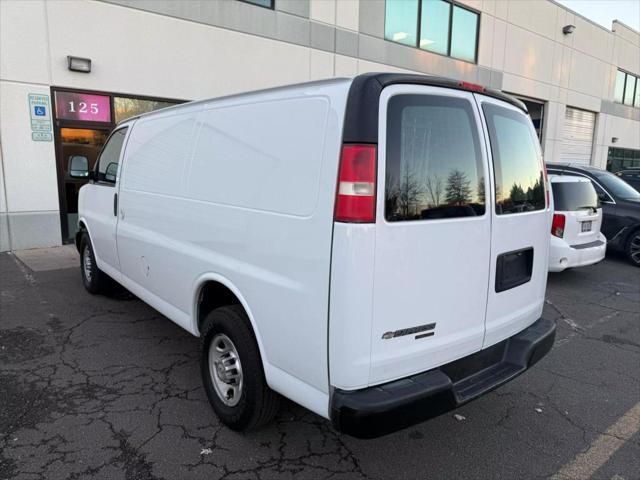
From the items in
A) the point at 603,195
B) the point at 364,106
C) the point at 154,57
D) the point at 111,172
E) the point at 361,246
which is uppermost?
the point at 154,57

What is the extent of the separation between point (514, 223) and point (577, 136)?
21.2 metres

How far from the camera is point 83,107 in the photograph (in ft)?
28.3

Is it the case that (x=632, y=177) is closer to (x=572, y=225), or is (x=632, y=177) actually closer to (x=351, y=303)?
(x=572, y=225)

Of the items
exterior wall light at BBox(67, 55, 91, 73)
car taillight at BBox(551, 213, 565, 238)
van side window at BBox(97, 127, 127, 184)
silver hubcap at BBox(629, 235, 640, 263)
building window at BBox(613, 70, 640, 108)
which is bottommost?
silver hubcap at BBox(629, 235, 640, 263)

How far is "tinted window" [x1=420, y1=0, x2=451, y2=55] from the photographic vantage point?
44.8 ft

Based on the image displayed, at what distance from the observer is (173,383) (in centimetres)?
370

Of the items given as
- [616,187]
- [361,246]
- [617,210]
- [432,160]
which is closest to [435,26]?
[616,187]

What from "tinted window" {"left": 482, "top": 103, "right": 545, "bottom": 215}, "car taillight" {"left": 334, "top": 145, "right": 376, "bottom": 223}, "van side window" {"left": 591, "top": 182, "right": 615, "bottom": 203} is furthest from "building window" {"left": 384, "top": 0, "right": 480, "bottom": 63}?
"car taillight" {"left": 334, "top": 145, "right": 376, "bottom": 223}

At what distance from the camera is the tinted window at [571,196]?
6.61 meters

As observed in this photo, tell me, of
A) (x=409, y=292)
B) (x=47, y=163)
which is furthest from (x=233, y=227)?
(x=47, y=163)

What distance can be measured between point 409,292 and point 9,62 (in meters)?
8.45

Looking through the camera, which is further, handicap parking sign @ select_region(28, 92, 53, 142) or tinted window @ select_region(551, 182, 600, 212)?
handicap parking sign @ select_region(28, 92, 53, 142)

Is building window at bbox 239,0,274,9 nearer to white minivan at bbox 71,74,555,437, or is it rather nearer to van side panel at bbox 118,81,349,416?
van side panel at bbox 118,81,349,416

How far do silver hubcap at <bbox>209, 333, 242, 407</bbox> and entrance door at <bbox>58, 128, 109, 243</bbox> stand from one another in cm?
681
